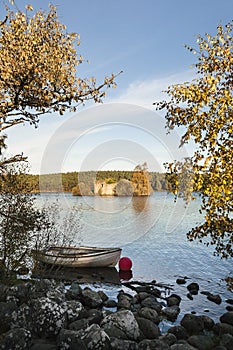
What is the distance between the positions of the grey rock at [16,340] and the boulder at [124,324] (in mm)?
1780

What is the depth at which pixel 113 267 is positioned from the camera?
1867 centimetres

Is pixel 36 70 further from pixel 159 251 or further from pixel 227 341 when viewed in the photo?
pixel 159 251

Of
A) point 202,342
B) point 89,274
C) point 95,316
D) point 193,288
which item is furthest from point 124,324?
point 89,274

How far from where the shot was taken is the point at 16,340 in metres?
6.20

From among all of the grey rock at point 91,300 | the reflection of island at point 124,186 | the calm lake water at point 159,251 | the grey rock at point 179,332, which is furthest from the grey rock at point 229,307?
the reflection of island at point 124,186

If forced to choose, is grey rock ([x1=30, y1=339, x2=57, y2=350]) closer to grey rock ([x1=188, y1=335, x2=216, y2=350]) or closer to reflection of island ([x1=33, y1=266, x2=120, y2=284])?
grey rock ([x1=188, y1=335, x2=216, y2=350])

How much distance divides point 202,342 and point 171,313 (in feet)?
9.96

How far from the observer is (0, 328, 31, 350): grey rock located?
20.1ft


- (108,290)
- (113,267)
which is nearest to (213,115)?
(108,290)

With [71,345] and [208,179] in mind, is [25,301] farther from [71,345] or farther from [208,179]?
[208,179]

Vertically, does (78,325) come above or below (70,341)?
below

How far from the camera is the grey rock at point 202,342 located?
7.86 meters

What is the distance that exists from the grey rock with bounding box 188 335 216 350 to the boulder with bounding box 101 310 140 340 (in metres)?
1.37

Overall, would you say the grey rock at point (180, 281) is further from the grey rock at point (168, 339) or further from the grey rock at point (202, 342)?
the grey rock at point (168, 339)
